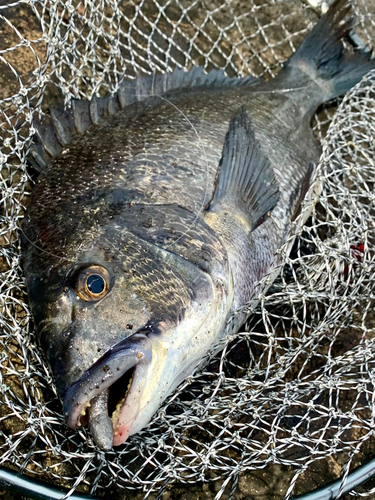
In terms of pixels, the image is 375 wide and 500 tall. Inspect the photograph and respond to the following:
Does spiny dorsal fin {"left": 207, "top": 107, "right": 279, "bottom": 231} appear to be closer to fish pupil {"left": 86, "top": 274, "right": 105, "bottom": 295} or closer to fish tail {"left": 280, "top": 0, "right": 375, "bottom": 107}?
fish pupil {"left": 86, "top": 274, "right": 105, "bottom": 295}

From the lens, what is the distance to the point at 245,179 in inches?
94.7

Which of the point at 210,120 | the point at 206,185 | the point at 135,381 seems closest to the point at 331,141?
the point at 210,120

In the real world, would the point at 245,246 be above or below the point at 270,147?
below

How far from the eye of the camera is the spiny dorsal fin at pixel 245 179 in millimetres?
2342

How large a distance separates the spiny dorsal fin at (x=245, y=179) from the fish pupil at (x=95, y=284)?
30.3 inches

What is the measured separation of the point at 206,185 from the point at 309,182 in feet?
2.53

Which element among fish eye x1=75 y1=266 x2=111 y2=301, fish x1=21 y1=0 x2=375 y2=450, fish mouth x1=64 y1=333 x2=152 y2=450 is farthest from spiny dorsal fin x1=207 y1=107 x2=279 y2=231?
fish mouth x1=64 y1=333 x2=152 y2=450

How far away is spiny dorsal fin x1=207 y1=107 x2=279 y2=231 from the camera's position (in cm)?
234

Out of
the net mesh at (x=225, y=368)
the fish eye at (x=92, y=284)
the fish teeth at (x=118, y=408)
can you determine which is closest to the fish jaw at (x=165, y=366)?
the fish teeth at (x=118, y=408)

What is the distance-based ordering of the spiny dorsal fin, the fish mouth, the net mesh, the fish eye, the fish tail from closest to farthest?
the fish mouth → the fish eye → the net mesh → the spiny dorsal fin → the fish tail

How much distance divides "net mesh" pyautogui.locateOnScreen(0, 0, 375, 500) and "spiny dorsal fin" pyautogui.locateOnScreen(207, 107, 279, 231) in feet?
0.91

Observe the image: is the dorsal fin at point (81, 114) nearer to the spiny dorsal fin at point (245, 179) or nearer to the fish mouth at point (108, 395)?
the spiny dorsal fin at point (245, 179)

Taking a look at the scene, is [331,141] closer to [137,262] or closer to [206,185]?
[206,185]

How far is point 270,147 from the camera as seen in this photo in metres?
2.70
